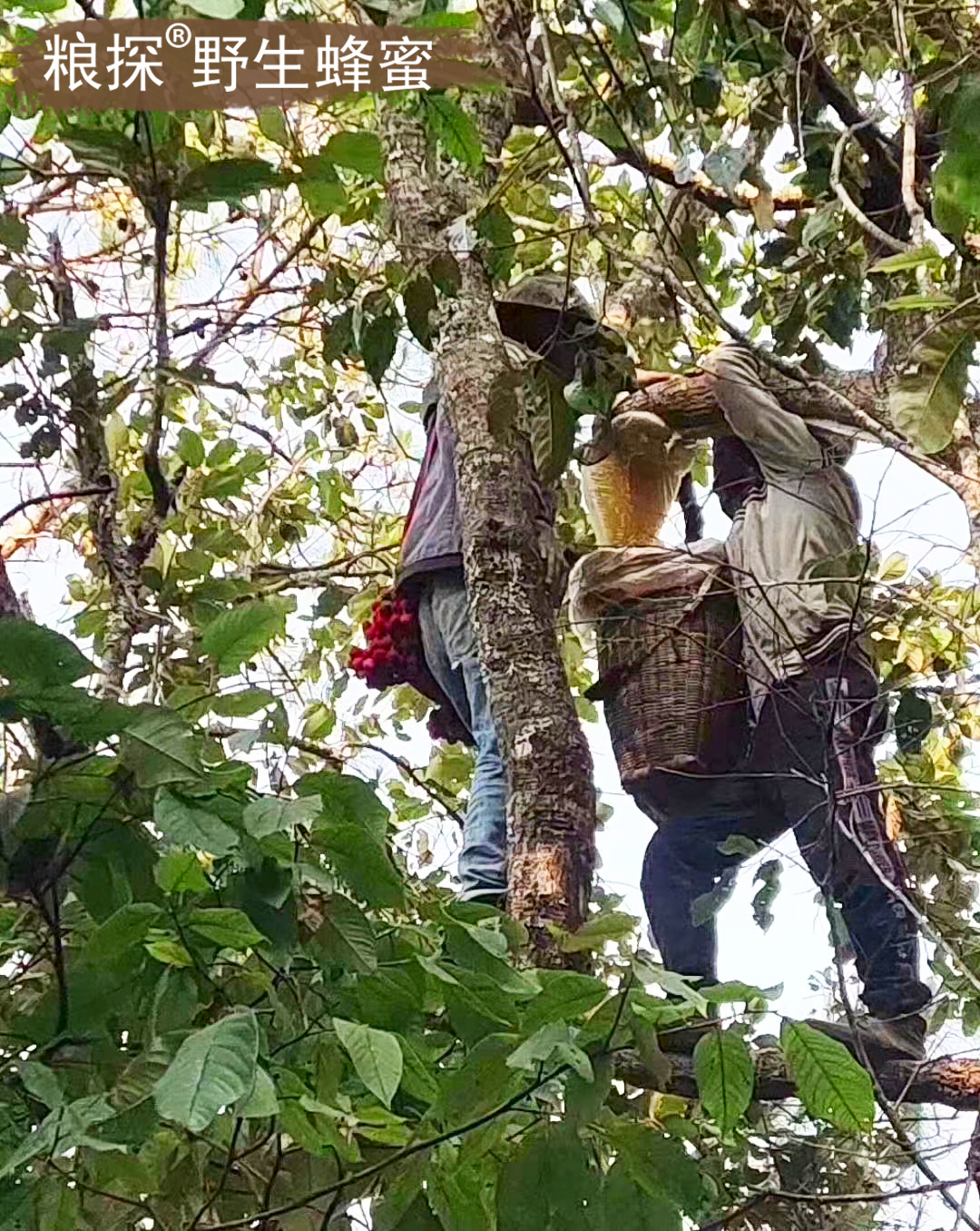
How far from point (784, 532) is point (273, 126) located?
2.75ft

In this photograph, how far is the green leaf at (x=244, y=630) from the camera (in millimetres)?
894

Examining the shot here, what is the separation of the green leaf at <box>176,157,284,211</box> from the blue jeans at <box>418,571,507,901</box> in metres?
0.70

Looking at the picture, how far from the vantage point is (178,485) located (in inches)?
77.5

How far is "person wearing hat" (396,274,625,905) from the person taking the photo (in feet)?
5.25

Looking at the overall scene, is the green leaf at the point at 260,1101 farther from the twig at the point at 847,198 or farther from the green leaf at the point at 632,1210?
the twig at the point at 847,198

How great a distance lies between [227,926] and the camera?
31.5 inches

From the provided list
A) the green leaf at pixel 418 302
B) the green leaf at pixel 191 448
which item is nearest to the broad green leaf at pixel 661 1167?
the green leaf at pixel 418 302

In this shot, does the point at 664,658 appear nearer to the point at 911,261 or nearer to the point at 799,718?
the point at 799,718

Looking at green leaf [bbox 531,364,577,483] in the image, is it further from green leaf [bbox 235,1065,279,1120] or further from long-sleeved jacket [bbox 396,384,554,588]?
green leaf [bbox 235,1065,279,1120]

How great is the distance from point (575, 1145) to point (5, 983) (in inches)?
15.6

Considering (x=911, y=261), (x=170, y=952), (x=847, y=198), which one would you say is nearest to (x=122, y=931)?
(x=170, y=952)

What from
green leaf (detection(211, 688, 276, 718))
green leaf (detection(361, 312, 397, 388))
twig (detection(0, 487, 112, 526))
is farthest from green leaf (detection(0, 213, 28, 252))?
green leaf (detection(211, 688, 276, 718))

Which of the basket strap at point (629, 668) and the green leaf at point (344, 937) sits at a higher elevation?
the basket strap at point (629, 668)

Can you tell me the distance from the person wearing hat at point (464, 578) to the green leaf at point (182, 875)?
25.2 inches
